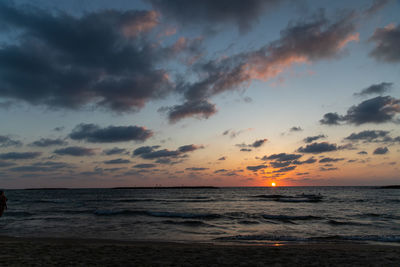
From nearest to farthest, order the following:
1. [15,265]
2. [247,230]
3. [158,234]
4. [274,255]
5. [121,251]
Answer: [15,265]
[274,255]
[121,251]
[158,234]
[247,230]

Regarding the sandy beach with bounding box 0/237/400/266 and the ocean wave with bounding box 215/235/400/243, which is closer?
the sandy beach with bounding box 0/237/400/266

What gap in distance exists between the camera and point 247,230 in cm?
2138

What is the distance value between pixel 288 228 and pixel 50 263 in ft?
62.8

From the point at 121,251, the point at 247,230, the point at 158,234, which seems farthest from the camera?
the point at 247,230

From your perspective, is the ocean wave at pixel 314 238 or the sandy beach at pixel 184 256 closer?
the sandy beach at pixel 184 256

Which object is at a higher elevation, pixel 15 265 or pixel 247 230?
pixel 15 265

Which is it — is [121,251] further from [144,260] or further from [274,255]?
[274,255]

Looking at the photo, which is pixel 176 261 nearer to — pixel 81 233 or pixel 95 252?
pixel 95 252

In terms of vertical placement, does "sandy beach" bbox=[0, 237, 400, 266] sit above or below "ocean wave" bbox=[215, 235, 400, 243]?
above

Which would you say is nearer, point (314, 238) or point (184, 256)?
point (184, 256)

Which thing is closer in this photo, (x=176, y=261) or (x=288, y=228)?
(x=176, y=261)

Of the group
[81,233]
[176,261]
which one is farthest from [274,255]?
[81,233]

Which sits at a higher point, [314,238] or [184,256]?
[184,256]

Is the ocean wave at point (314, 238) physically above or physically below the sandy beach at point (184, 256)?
below
